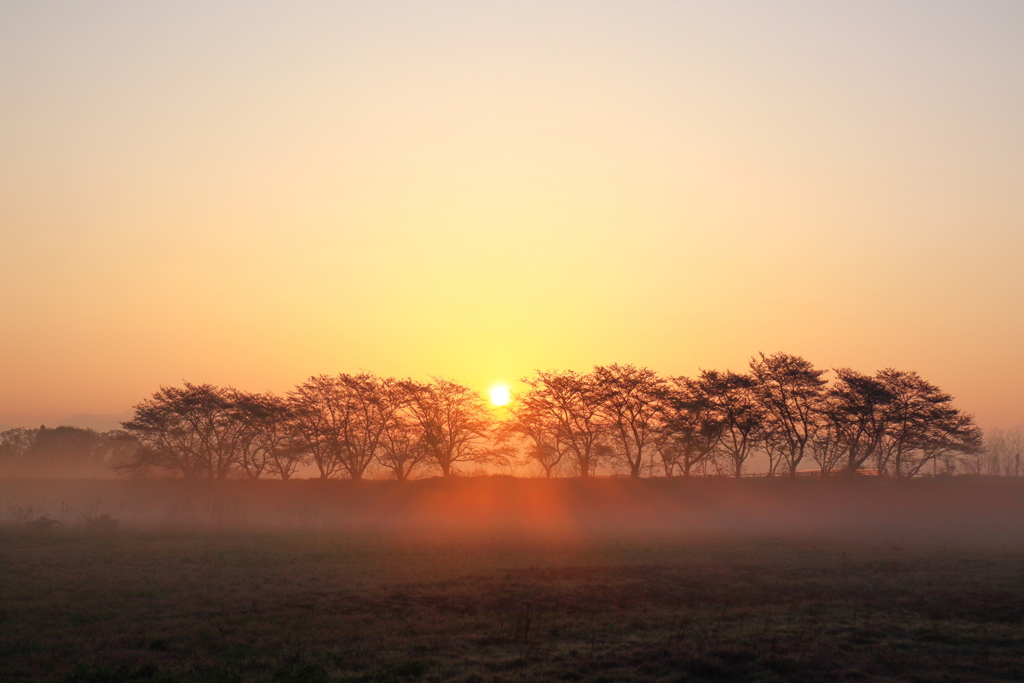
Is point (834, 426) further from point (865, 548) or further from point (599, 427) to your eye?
point (865, 548)

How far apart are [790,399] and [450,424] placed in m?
32.0

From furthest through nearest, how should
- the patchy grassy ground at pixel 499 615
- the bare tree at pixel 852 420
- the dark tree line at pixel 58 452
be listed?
1. the dark tree line at pixel 58 452
2. the bare tree at pixel 852 420
3. the patchy grassy ground at pixel 499 615

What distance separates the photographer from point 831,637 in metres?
14.6

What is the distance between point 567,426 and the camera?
6525 centimetres

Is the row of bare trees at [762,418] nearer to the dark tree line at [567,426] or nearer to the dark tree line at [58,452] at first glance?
the dark tree line at [567,426]

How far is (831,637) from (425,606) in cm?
979

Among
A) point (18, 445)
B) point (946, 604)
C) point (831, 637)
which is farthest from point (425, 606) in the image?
point (18, 445)

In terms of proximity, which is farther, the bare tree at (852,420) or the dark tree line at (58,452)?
the dark tree line at (58,452)

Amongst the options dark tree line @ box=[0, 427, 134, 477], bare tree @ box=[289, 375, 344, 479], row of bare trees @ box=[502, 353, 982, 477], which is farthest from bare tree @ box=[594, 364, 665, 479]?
dark tree line @ box=[0, 427, 134, 477]

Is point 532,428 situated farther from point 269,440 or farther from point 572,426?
point 269,440

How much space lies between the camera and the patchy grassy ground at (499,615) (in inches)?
490

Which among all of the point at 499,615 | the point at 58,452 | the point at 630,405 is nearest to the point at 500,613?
the point at 499,615

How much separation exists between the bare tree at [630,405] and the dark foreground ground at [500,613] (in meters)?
33.2

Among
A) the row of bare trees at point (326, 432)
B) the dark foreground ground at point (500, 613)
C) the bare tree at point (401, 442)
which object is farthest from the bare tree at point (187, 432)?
the dark foreground ground at point (500, 613)
